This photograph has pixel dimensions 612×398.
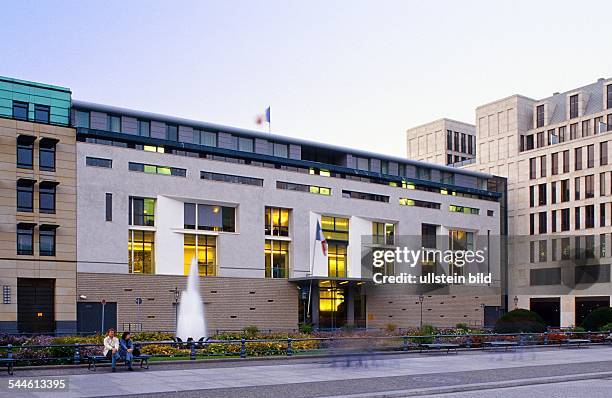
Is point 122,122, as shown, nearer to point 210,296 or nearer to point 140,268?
point 140,268

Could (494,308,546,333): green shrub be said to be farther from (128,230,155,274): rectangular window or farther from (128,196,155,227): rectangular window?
(128,196,155,227): rectangular window

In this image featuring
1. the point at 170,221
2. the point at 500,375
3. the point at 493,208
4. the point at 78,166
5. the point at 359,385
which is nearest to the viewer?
the point at 359,385

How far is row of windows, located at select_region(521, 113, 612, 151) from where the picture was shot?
3371 inches

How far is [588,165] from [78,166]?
196 ft

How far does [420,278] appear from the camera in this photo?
77312mm

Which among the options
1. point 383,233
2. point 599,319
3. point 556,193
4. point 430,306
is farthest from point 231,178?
point 556,193

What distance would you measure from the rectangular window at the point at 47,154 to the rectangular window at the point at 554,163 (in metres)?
61.1

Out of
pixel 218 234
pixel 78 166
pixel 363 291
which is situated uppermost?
pixel 78 166

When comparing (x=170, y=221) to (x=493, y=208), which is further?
(x=493, y=208)

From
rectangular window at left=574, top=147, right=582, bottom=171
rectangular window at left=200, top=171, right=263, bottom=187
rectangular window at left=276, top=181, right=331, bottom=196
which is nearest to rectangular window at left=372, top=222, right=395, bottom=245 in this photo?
rectangular window at left=276, top=181, right=331, bottom=196

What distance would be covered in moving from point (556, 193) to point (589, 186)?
4.55 m

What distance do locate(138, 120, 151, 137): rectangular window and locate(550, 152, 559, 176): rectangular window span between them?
52.6 metres

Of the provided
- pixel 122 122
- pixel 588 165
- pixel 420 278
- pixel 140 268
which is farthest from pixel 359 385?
pixel 588 165

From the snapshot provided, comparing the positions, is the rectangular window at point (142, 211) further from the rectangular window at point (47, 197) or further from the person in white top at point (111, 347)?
the person in white top at point (111, 347)
